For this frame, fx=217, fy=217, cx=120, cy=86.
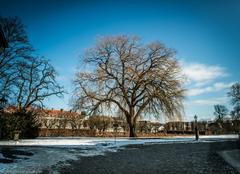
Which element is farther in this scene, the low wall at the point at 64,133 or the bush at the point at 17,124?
the low wall at the point at 64,133

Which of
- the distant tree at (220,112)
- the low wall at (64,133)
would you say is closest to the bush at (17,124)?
the low wall at (64,133)

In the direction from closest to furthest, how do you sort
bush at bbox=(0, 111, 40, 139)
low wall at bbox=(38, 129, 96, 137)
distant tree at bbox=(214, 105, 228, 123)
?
bush at bbox=(0, 111, 40, 139), low wall at bbox=(38, 129, 96, 137), distant tree at bbox=(214, 105, 228, 123)

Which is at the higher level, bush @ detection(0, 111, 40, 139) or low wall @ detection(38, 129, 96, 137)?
bush @ detection(0, 111, 40, 139)

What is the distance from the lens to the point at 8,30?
78.9 ft

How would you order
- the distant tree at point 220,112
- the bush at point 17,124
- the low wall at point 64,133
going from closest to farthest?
the bush at point 17,124 < the low wall at point 64,133 < the distant tree at point 220,112

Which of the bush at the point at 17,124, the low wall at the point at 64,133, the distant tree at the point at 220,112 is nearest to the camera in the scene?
the bush at the point at 17,124

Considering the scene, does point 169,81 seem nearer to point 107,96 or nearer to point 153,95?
point 153,95

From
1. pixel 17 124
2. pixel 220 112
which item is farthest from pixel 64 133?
pixel 220 112

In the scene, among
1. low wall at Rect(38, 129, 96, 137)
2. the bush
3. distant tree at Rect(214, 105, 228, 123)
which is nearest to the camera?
the bush

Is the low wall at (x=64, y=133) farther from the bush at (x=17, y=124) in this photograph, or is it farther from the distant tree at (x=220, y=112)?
the distant tree at (x=220, y=112)

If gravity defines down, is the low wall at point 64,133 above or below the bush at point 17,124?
below

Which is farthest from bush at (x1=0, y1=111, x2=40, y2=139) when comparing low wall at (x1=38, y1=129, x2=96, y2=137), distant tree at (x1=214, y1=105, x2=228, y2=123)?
distant tree at (x1=214, y1=105, x2=228, y2=123)

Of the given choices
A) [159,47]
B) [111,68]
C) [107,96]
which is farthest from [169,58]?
[107,96]

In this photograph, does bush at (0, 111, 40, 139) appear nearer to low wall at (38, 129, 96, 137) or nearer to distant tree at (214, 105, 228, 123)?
low wall at (38, 129, 96, 137)
